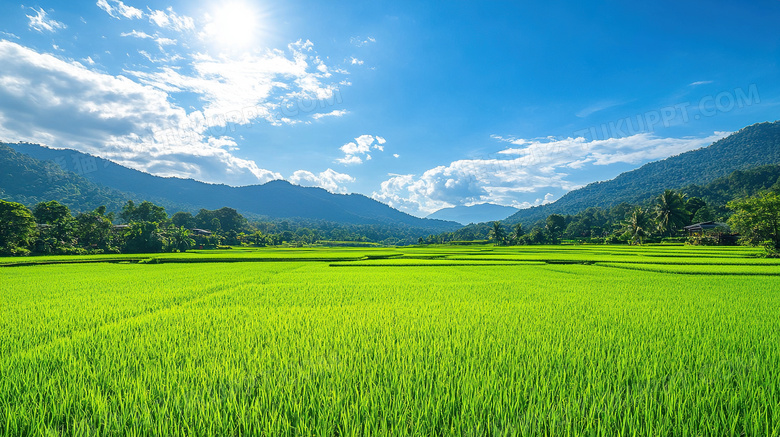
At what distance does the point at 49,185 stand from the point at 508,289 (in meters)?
185

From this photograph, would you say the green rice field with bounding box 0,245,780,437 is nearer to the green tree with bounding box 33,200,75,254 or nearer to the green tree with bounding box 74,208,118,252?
the green tree with bounding box 33,200,75,254

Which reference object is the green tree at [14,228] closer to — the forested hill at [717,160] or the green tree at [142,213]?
the green tree at [142,213]

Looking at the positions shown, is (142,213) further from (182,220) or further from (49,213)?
(49,213)

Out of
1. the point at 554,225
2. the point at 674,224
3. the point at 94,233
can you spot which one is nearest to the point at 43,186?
the point at 94,233

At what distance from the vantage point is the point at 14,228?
28.9 metres

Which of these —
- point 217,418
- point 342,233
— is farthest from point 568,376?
point 342,233

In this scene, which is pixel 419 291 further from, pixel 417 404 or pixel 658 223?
pixel 658 223

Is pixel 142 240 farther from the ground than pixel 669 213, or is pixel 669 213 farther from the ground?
pixel 669 213

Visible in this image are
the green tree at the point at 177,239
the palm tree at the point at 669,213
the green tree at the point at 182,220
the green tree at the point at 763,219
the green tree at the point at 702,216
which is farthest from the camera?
the green tree at the point at 182,220

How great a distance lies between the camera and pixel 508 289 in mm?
9852

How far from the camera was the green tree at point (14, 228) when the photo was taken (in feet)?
92.6

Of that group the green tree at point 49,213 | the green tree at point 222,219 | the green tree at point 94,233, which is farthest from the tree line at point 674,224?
the green tree at point 49,213

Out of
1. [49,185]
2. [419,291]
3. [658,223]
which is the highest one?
[49,185]

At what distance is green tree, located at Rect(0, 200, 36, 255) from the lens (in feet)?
92.6
